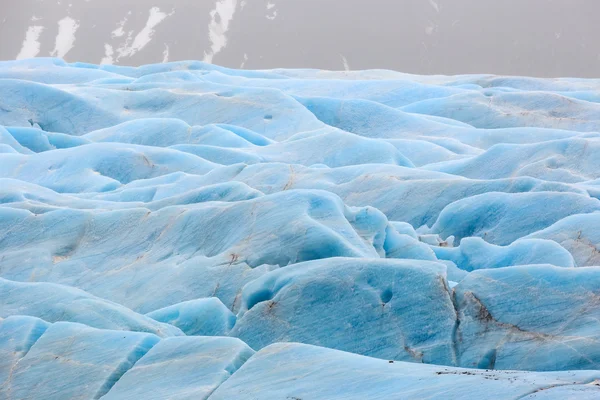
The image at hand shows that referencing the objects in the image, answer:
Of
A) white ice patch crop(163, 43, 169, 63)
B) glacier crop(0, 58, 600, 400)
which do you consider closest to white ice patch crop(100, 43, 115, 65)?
white ice patch crop(163, 43, 169, 63)

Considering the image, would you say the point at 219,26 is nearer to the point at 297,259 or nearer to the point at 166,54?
the point at 166,54

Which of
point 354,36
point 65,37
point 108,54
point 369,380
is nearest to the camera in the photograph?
point 369,380

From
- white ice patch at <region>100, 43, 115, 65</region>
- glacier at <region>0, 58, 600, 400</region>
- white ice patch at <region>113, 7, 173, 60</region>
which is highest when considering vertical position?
glacier at <region>0, 58, 600, 400</region>

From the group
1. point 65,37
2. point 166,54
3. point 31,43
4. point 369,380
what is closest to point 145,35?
point 166,54

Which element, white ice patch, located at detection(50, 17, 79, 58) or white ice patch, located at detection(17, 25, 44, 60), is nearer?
white ice patch, located at detection(17, 25, 44, 60)

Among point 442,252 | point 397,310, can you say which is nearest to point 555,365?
point 397,310

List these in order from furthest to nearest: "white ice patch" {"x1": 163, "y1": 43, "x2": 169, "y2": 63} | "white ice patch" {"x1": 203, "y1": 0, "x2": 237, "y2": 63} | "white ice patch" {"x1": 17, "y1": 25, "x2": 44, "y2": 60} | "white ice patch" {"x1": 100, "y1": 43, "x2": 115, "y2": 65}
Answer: "white ice patch" {"x1": 203, "y1": 0, "x2": 237, "y2": 63}
"white ice patch" {"x1": 17, "y1": 25, "x2": 44, "y2": 60}
"white ice patch" {"x1": 163, "y1": 43, "x2": 169, "y2": 63}
"white ice patch" {"x1": 100, "y1": 43, "x2": 115, "y2": 65}

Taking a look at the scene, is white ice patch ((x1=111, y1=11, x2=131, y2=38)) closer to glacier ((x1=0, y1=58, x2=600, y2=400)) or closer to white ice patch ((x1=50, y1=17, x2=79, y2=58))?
white ice patch ((x1=50, y1=17, x2=79, y2=58))
